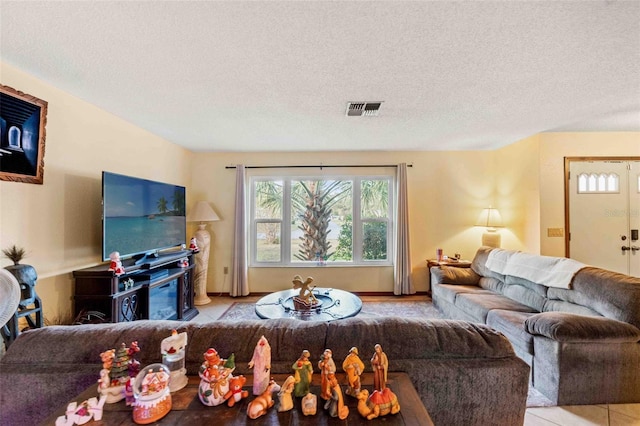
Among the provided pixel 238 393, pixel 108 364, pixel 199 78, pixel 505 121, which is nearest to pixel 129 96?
pixel 199 78

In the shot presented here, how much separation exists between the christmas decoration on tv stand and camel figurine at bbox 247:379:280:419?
40cm

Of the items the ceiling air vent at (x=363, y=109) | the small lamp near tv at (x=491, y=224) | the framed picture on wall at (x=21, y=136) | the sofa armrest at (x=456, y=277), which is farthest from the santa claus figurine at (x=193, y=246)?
the small lamp near tv at (x=491, y=224)

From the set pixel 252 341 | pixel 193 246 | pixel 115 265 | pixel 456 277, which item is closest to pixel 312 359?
pixel 252 341

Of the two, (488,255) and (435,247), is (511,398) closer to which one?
(488,255)

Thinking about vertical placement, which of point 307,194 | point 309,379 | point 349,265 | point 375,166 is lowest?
point 349,265

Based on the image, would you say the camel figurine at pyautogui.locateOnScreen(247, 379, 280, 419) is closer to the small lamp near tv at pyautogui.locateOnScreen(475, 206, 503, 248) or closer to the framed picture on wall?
the framed picture on wall

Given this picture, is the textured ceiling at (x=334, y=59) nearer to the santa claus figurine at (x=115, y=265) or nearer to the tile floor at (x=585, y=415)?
the santa claus figurine at (x=115, y=265)

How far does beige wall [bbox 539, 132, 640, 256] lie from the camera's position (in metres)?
3.28

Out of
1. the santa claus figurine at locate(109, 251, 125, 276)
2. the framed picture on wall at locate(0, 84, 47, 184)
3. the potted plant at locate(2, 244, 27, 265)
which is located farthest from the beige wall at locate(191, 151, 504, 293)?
the potted plant at locate(2, 244, 27, 265)

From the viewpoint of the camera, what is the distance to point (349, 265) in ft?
13.9

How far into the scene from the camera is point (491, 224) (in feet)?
12.7

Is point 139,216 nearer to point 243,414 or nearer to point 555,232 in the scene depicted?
point 243,414

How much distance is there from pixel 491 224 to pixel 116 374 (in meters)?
4.46

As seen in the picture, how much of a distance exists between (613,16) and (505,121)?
5.12 ft
